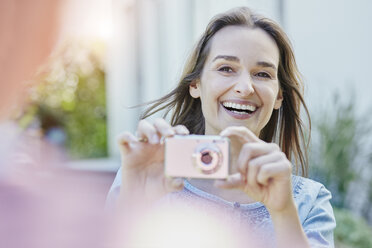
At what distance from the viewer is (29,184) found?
62 centimetres

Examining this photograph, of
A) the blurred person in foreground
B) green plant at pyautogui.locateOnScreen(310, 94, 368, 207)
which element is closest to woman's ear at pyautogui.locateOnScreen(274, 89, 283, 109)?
the blurred person in foreground

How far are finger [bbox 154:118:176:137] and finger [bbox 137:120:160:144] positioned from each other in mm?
11

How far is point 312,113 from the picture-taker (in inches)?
161

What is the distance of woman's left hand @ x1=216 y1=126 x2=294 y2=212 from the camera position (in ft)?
3.28

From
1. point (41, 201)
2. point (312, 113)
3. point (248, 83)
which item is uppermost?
point (248, 83)

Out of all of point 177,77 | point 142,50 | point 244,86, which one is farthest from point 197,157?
point 142,50

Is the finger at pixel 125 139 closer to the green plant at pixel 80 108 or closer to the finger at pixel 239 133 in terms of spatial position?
the finger at pixel 239 133

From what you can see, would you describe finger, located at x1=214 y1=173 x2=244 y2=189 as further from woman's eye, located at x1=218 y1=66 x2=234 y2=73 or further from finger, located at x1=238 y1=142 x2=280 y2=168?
woman's eye, located at x1=218 y1=66 x2=234 y2=73

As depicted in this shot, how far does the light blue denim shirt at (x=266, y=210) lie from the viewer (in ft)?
3.97

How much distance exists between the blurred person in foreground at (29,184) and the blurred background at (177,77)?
0.15ft

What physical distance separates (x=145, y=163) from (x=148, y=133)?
0.08 meters

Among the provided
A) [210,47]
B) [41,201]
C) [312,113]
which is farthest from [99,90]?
[41,201]

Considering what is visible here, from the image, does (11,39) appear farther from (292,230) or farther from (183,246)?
(183,246)

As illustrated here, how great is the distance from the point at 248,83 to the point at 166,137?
0.33m
